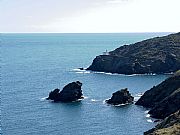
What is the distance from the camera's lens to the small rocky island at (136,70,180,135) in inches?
4034

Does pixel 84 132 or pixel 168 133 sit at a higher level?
pixel 168 133

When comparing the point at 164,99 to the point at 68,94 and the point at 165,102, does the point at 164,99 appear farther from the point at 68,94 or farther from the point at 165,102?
the point at 68,94

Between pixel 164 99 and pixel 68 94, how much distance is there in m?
39.4

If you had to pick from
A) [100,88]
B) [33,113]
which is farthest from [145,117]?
[100,88]

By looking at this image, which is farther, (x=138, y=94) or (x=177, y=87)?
(x=138, y=94)

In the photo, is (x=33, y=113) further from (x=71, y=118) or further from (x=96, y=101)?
(x=96, y=101)

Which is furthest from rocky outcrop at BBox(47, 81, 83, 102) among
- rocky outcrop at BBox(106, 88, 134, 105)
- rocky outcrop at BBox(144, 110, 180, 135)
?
rocky outcrop at BBox(144, 110, 180, 135)

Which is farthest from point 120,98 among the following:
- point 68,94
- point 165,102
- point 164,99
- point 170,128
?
point 170,128

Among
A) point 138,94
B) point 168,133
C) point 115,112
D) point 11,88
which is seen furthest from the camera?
point 11,88

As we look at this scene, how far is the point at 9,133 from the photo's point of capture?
4358 inches

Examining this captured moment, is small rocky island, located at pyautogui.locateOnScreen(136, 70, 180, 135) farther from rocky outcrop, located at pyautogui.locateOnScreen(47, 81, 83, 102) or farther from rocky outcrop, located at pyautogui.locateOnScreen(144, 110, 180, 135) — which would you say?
rocky outcrop, located at pyautogui.locateOnScreen(47, 81, 83, 102)

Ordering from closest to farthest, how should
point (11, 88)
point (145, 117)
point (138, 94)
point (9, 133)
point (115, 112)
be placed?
point (9, 133)
point (145, 117)
point (115, 112)
point (138, 94)
point (11, 88)

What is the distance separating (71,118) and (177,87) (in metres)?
39.2

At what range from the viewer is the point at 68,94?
157625 mm
